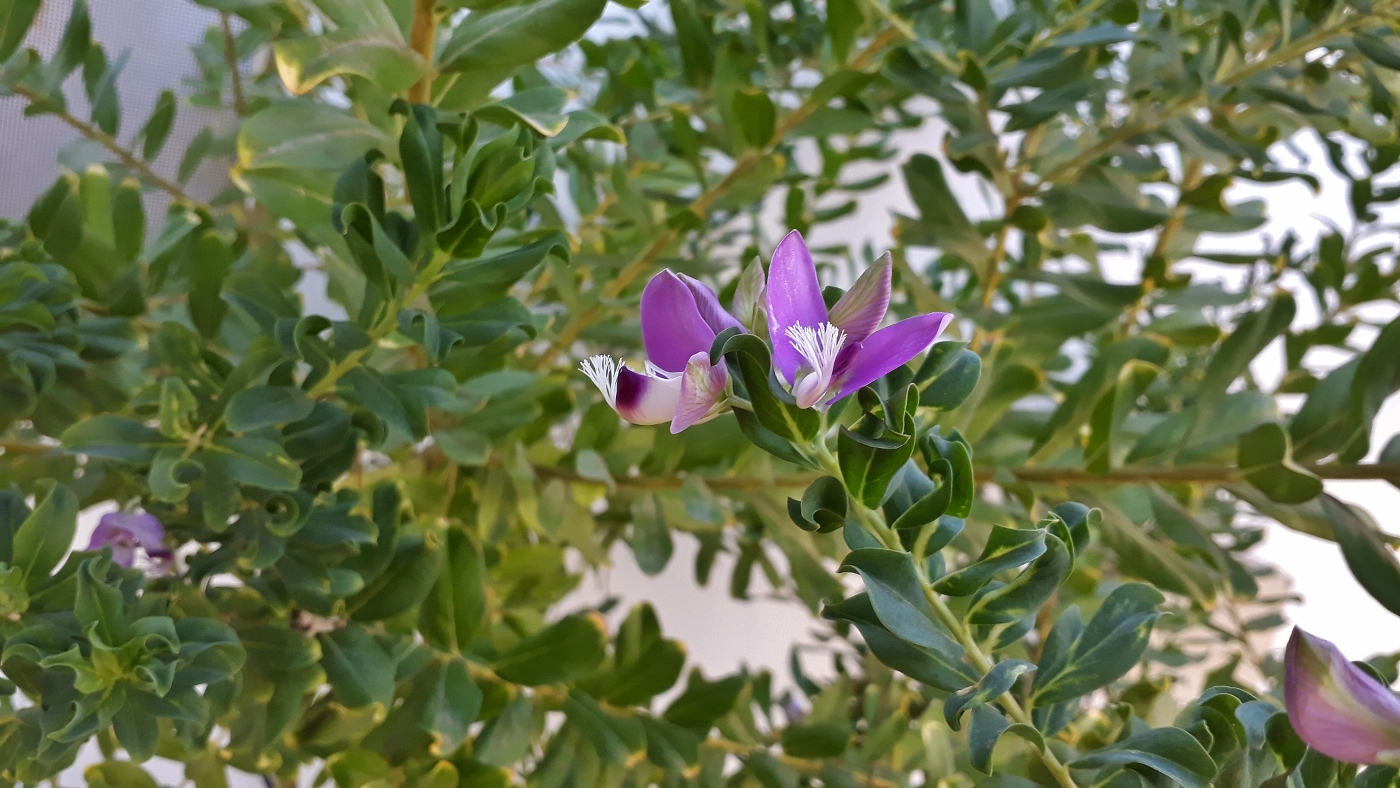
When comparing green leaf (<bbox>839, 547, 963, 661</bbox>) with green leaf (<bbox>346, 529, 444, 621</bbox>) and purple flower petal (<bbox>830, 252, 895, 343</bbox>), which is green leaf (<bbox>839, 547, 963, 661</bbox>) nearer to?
purple flower petal (<bbox>830, 252, 895, 343</bbox>)

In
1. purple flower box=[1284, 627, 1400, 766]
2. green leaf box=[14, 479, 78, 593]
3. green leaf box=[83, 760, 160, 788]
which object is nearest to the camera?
purple flower box=[1284, 627, 1400, 766]

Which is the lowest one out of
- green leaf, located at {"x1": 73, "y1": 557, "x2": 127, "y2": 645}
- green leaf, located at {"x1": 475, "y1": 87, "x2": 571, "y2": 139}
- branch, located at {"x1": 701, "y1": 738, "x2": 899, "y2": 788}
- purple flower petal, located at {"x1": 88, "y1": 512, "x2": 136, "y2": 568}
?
branch, located at {"x1": 701, "y1": 738, "x2": 899, "y2": 788}

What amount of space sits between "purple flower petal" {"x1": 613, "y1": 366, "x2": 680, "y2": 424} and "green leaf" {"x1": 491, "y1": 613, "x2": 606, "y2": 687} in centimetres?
20

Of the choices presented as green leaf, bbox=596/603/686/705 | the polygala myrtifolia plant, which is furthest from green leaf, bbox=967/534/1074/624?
green leaf, bbox=596/603/686/705

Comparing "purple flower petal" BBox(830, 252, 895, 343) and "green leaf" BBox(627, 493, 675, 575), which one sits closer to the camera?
"purple flower petal" BBox(830, 252, 895, 343)

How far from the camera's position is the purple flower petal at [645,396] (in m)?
0.19

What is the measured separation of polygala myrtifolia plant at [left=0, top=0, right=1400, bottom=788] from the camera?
0.21 meters

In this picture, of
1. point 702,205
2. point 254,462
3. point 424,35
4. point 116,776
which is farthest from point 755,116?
point 116,776

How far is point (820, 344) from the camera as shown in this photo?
19cm

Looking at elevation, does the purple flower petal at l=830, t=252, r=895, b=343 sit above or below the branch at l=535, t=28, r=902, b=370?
above

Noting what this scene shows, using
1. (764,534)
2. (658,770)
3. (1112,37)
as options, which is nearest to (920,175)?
(1112,37)

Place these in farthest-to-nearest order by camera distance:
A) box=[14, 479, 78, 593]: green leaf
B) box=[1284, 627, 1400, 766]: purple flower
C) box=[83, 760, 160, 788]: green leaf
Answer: box=[83, 760, 160, 788]: green leaf, box=[14, 479, 78, 593]: green leaf, box=[1284, 627, 1400, 766]: purple flower

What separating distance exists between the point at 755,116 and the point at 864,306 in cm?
25

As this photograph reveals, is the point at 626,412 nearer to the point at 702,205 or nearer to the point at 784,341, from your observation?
the point at 784,341
